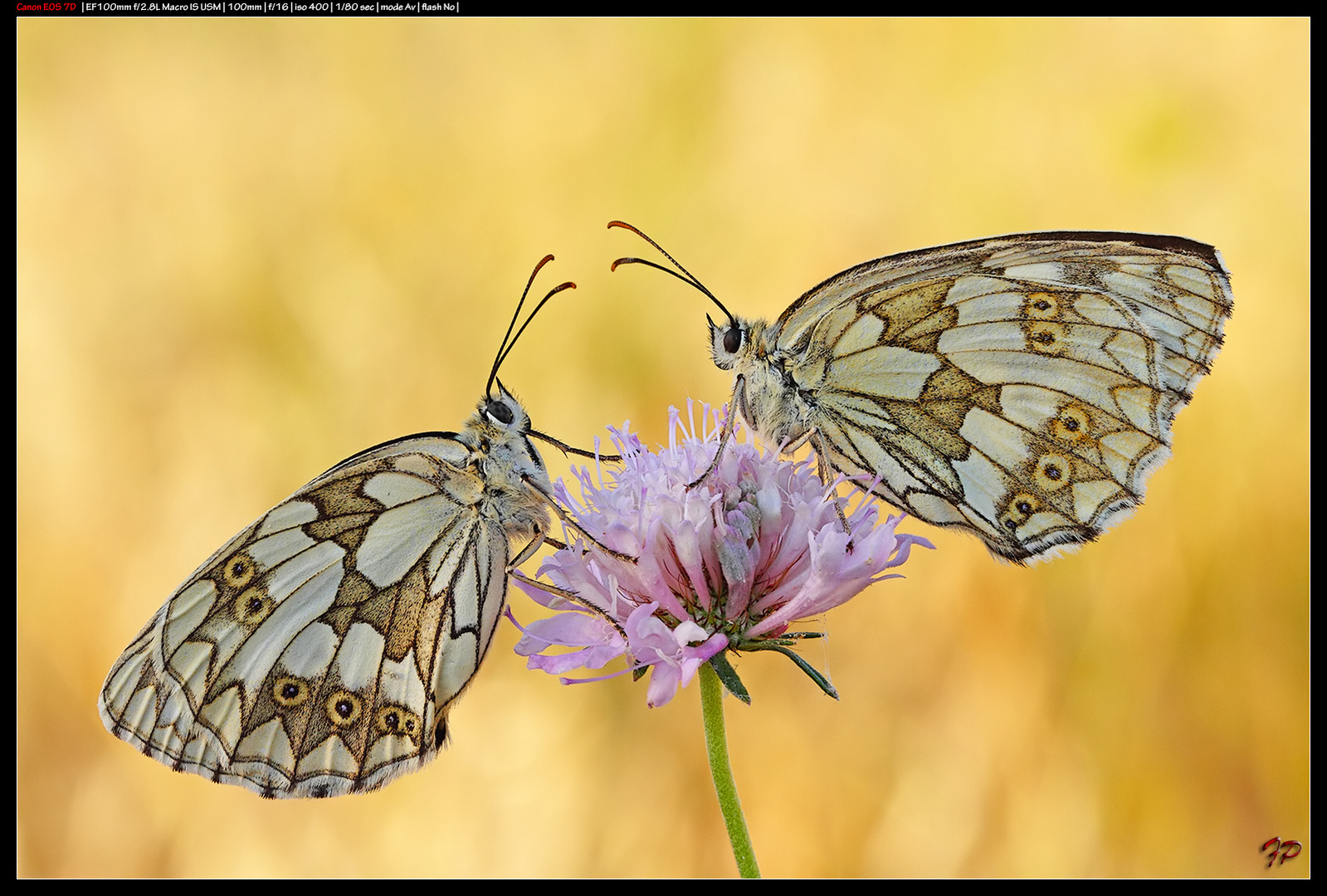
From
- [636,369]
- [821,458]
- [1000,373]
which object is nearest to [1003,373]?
[1000,373]

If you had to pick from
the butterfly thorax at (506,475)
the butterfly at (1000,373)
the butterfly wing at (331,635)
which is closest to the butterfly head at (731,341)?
the butterfly at (1000,373)

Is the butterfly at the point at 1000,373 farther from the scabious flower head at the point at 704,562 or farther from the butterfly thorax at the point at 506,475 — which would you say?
the butterfly thorax at the point at 506,475

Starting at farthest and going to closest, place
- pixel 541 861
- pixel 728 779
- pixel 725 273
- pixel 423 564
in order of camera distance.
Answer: pixel 725 273 < pixel 541 861 < pixel 423 564 < pixel 728 779

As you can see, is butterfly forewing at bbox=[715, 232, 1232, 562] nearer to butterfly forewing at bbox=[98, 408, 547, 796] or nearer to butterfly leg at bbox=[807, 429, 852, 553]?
butterfly leg at bbox=[807, 429, 852, 553]

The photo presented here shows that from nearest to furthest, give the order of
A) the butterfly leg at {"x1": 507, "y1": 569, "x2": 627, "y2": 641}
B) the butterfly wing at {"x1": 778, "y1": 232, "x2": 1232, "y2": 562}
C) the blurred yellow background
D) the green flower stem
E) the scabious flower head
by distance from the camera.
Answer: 1. the green flower stem
2. the scabious flower head
3. the butterfly leg at {"x1": 507, "y1": 569, "x2": 627, "y2": 641}
4. the butterfly wing at {"x1": 778, "y1": 232, "x2": 1232, "y2": 562}
5. the blurred yellow background

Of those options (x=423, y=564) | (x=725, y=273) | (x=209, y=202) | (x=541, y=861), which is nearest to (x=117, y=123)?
(x=209, y=202)

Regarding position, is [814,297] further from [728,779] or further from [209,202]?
[209,202]

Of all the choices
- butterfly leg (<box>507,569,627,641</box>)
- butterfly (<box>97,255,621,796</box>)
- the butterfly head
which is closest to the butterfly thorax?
butterfly (<box>97,255,621,796</box>)
